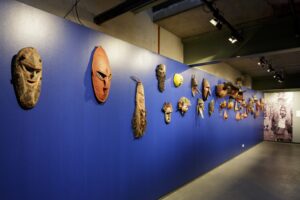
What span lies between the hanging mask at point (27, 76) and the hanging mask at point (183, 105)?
224 cm

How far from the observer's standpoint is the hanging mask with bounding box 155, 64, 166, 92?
2980mm

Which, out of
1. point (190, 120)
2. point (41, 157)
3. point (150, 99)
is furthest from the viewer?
point (190, 120)

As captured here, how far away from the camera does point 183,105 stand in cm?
347

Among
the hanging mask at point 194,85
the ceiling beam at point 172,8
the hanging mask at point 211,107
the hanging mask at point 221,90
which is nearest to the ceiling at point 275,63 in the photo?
the hanging mask at point 221,90

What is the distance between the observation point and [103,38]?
221 centimetres

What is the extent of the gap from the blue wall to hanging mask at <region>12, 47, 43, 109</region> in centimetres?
4

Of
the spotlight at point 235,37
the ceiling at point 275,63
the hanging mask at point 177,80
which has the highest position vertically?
the ceiling at point 275,63

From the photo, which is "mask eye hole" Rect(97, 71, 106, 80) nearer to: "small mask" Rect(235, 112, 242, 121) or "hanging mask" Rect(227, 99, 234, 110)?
"hanging mask" Rect(227, 99, 234, 110)

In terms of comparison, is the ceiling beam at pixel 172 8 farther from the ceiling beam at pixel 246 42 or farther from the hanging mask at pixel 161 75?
the ceiling beam at pixel 246 42

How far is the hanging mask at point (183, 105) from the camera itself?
3436 mm

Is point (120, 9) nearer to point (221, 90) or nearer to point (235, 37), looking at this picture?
point (235, 37)

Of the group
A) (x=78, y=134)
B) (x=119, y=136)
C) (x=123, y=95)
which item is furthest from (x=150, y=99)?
(x=78, y=134)

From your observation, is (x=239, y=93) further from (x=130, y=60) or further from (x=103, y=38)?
(x=103, y=38)

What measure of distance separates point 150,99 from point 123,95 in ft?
1.70
